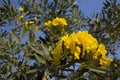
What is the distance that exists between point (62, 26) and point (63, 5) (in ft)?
5.33

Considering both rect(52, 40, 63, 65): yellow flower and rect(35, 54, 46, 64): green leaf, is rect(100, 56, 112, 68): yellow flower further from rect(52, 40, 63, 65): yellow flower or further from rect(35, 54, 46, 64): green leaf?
rect(35, 54, 46, 64): green leaf

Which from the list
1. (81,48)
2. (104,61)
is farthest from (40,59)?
(104,61)

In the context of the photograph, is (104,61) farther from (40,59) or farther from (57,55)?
(40,59)

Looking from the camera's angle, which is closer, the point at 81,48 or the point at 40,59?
the point at 81,48

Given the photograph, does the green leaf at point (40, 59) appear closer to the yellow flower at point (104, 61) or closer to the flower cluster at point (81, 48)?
the flower cluster at point (81, 48)

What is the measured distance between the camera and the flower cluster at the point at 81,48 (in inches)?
76.5

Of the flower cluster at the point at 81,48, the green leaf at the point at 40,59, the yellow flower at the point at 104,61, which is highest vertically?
the flower cluster at the point at 81,48

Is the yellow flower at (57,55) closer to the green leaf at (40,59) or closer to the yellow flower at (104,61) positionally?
the green leaf at (40,59)

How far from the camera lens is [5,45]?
267 centimetres

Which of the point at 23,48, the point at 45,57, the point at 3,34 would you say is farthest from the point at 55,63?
the point at 3,34

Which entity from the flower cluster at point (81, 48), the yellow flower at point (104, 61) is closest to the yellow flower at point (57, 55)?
the flower cluster at point (81, 48)

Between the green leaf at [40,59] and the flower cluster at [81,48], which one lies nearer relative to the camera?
the flower cluster at [81,48]

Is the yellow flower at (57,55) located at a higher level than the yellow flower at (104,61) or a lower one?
higher

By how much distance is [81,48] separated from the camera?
1.95m
